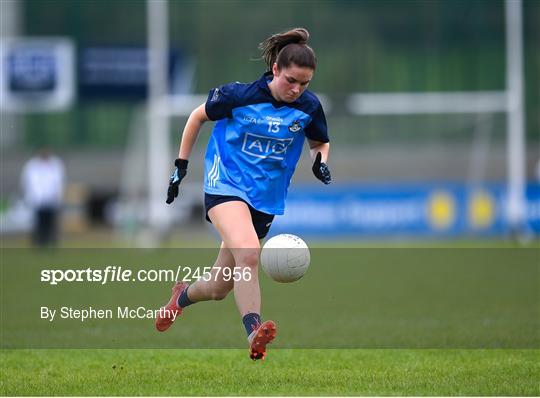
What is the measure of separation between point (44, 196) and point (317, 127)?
1482 centimetres

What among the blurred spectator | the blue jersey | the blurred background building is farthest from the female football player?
the blurred background building

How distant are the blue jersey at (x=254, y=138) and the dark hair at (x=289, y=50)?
17cm

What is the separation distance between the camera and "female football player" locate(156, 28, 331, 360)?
6.70m

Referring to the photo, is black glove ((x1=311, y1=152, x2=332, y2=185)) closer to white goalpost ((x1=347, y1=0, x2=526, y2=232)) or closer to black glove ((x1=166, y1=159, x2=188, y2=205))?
black glove ((x1=166, y1=159, x2=188, y2=205))

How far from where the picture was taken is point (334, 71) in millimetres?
29875

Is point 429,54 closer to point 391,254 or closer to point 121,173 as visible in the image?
point 121,173

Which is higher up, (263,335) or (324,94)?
(324,94)

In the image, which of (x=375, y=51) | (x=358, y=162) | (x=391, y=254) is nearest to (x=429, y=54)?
(x=375, y=51)

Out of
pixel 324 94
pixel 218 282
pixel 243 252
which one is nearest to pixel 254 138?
pixel 243 252

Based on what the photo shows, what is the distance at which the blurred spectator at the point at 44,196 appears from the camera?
21.1 meters

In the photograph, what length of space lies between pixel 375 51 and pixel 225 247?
23750mm

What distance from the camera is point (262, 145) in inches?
273

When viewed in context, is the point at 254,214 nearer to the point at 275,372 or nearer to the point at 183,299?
the point at 183,299

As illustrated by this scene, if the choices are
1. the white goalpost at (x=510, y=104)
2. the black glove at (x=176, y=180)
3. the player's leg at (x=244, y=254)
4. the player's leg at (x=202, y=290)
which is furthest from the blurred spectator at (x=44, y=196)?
the player's leg at (x=244, y=254)
